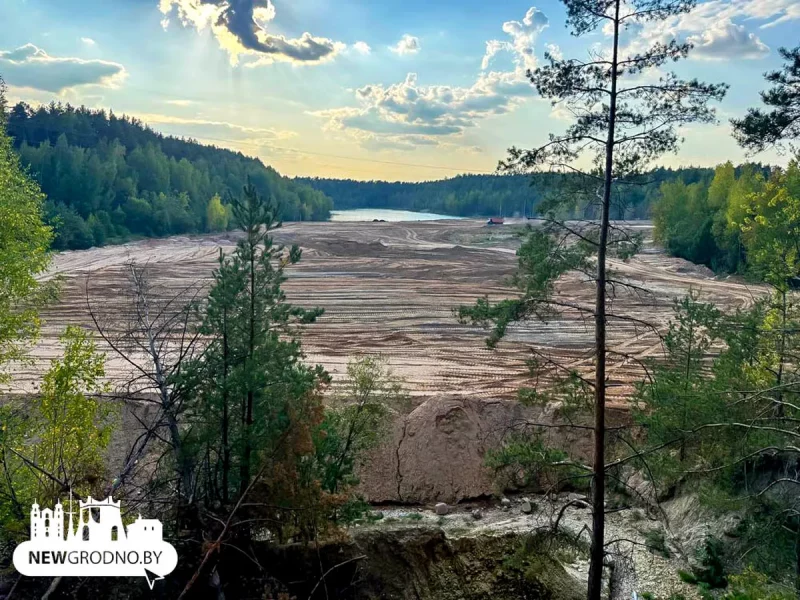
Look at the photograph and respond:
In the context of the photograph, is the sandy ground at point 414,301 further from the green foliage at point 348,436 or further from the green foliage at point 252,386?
the green foliage at point 348,436

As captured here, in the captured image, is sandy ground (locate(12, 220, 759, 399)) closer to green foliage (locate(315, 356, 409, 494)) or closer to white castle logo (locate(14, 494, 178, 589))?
green foliage (locate(315, 356, 409, 494))

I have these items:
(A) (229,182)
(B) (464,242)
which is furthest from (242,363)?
(A) (229,182)

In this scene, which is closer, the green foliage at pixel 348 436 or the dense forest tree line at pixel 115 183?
the green foliage at pixel 348 436

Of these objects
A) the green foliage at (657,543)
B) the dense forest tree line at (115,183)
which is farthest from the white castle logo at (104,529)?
the dense forest tree line at (115,183)

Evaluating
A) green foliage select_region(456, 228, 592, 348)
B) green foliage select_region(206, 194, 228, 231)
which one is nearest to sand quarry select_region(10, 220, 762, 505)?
green foliage select_region(456, 228, 592, 348)

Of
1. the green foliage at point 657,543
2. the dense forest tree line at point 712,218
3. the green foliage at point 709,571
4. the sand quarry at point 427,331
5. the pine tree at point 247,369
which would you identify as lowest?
the green foliage at point 657,543

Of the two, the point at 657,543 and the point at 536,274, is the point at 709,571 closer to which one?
the point at 657,543

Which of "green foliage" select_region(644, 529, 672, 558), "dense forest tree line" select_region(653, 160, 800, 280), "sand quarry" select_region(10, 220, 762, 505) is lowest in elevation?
"green foliage" select_region(644, 529, 672, 558)
